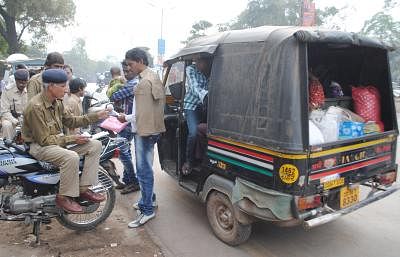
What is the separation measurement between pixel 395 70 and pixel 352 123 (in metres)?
35.6

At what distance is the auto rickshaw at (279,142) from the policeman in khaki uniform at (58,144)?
121cm

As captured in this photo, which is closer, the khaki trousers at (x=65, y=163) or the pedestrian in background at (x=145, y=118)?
the khaki trousers at (x=65, y=163)

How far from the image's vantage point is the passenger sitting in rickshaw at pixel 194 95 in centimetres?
441

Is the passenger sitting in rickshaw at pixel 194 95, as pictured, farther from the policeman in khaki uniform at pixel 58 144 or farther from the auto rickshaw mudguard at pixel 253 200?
the policeman in khaki uniform at pixel 58 144

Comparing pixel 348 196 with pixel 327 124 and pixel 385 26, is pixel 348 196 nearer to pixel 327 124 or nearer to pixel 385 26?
pixel 327 124

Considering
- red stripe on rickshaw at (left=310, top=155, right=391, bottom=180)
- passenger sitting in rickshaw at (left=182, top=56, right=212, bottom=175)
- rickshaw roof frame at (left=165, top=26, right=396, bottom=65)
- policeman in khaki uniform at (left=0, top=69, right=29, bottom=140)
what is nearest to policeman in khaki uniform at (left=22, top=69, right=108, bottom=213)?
passenger sitting in rickshaw at (left=182, top=56, right=212, bottom=175)

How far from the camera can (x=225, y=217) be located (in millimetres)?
4000

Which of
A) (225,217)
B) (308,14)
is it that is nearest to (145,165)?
(225,217)

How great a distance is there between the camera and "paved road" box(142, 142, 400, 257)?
12.5 feet

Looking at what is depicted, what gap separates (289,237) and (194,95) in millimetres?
1877

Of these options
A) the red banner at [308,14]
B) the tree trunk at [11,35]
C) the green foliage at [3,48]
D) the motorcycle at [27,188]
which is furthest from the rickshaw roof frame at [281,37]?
the green foliage at [3,48]

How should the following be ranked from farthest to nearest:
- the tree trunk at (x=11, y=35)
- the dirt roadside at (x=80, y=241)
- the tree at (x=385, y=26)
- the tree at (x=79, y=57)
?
1. the tree at (x=79, y=57)
2. the tree at (x=385, y=26)
3. the tree trunk at (x=11, y=35)
4. the dirt roadside at (x=80, y=241)

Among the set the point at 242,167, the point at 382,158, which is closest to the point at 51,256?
the point at 242,167

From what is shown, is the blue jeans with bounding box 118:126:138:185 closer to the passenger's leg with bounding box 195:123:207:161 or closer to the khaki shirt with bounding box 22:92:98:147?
the passenger's leg with bounding box 195:123:207:161
